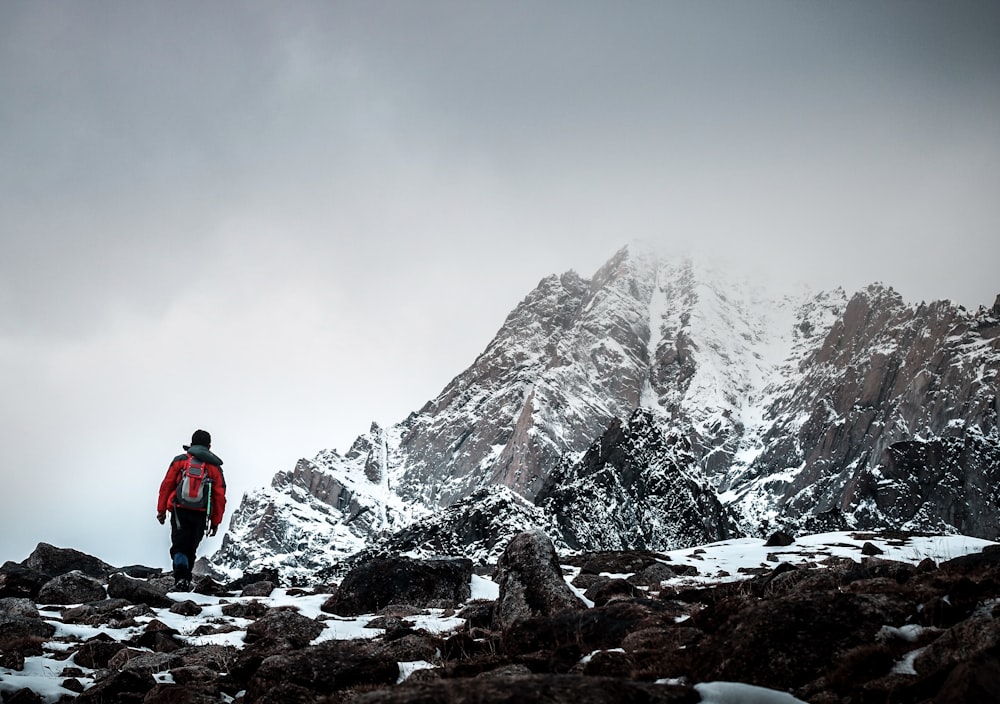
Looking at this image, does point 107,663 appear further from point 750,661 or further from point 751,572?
point 751,572

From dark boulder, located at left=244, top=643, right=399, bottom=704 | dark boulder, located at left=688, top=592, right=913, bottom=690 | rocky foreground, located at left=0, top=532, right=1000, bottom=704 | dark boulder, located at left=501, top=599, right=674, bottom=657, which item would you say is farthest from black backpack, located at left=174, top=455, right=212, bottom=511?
dark boulder, located at left=688, top=592, right=913, bottom=690

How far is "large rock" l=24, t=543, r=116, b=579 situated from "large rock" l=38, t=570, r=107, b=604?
6.53 metres

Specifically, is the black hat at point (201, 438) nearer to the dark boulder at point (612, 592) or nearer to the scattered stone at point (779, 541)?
the dark boulder at point (612, 592)

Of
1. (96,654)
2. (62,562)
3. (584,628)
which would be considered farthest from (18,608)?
(584,628)

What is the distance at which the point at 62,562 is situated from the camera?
90.0ft

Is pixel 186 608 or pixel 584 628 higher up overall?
pixel 186 608

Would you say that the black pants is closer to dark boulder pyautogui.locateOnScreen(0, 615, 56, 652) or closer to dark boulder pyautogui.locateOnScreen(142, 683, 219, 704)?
dark boulder pyautogui.locateOnScreen(0, 615, 56, 652)

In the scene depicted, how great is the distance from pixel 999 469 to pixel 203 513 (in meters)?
174

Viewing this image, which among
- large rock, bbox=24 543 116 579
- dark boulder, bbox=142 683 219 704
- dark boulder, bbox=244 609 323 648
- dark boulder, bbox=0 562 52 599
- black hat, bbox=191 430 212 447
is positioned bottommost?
dark boulder, bbox=142 683 219 704

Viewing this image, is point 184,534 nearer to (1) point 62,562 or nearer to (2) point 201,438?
(2) point 201,438

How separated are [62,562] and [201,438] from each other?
12.3 meters

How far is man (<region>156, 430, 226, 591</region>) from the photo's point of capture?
65.5 ft

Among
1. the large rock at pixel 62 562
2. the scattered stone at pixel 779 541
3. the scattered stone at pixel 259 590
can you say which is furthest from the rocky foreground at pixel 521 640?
the scattered stone at pixel 779 541

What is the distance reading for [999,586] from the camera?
853 centimetres
